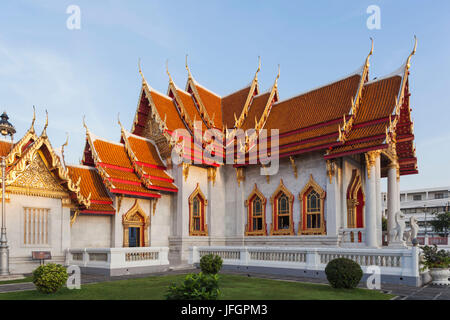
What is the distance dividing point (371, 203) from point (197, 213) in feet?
29.2

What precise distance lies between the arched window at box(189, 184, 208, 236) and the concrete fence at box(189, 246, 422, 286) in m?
3.12

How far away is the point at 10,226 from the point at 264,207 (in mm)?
11709

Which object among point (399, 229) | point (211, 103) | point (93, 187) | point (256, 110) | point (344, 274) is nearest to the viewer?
point (344, 274)

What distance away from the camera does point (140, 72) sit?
892 inches

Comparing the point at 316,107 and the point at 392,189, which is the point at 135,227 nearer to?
the point at 316,107

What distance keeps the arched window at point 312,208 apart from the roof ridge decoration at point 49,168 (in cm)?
974

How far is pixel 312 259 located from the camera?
13.5 meters

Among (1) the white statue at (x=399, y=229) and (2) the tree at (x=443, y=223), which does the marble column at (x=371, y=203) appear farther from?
(2) the tree at (x=443, y=223)

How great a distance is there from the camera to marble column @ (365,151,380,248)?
53.3 feet

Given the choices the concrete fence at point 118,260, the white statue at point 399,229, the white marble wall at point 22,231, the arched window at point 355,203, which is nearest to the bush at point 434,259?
the white statue at point 399,229

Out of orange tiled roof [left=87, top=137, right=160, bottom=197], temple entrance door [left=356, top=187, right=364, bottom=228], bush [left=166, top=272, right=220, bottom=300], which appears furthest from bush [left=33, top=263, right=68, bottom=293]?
temple entrance door [left=356, top=187, right=364, bottom=228]

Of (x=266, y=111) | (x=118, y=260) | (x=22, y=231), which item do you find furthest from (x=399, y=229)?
(x=22, y=231)
